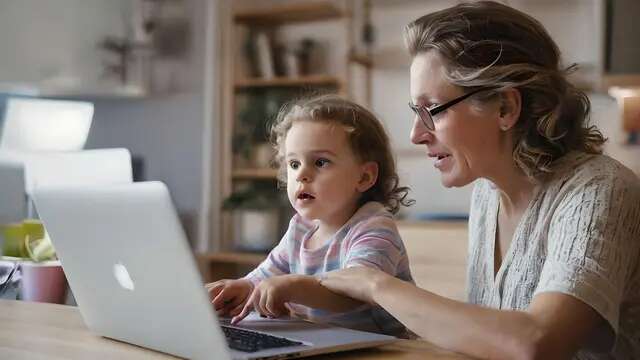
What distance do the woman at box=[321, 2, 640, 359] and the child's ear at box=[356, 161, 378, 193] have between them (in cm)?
19

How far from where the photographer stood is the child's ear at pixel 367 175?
1.44 meters

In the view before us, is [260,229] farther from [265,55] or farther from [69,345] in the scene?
[69,345]

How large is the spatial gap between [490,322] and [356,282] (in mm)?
191

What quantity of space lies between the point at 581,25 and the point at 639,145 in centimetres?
59

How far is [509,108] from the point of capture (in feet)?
3.97

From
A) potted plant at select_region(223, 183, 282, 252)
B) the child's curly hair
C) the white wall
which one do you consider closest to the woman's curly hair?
the child's curly hair

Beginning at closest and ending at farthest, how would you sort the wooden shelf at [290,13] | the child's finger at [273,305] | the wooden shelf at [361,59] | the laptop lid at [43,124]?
the child's finger at [273,305], the laptop lid at [43,124], the wooden shelf at [361,59], the wooden shelf at [290,13]

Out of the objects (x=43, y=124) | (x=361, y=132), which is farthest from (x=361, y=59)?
(x=361, y=132)

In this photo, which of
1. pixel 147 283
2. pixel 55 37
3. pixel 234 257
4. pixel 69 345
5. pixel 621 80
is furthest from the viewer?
pixel 55 37

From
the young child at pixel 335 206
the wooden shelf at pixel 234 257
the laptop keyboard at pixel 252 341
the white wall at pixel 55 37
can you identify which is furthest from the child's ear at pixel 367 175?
the white wall at pixel 55 37

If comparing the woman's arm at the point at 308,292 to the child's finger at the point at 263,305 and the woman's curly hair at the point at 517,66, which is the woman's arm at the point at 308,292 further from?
the woman's curly hair at the point at 517,66

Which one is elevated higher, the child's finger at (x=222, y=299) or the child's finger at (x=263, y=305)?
the child's finger at (x=263, y=305)

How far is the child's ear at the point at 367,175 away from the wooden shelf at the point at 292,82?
236 cm

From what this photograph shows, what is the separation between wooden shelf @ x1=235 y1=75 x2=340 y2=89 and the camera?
3801 millimetres
